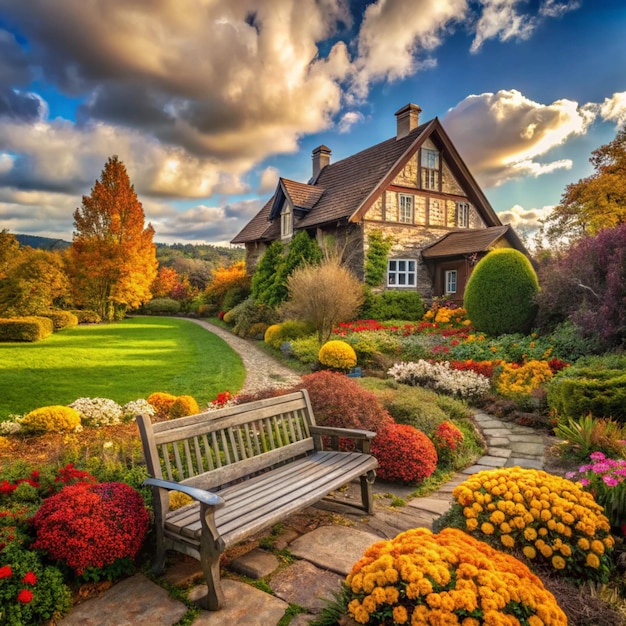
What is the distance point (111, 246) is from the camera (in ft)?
80.3

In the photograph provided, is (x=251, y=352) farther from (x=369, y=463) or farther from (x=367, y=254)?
(x=369, y=463)

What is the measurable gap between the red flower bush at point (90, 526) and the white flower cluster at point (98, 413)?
4001mm

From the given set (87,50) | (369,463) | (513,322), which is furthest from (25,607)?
(513,322)

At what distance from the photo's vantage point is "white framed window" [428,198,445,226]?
69.2 feet

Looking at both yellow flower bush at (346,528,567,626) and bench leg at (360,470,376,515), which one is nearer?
yellow flower bush at (346,528,567,626)

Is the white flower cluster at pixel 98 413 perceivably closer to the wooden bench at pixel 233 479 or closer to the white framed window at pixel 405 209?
the wooden bench at pixel 233 479

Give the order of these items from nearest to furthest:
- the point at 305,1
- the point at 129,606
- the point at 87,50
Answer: the point at 129,606, the point at 87,50, the point at 305,1

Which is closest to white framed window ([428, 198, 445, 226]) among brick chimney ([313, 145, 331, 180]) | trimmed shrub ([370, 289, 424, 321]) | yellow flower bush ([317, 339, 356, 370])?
trimmed shrub ([370, 289, 424, 321])

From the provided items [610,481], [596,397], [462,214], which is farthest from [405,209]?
[610,481]

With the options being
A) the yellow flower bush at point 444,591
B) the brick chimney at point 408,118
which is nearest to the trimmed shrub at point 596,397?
the yellow flower bush at point 444,591

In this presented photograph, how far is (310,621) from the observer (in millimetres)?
2131

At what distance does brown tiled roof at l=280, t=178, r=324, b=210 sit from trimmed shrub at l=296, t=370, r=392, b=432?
16.9m

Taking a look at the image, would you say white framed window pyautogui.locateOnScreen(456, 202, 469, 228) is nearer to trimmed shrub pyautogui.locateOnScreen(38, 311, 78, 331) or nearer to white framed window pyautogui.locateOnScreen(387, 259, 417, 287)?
white framed window pyautogui.locateOnScreen(387, 259, 417, 287)

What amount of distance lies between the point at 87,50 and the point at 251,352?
34.7 feet
